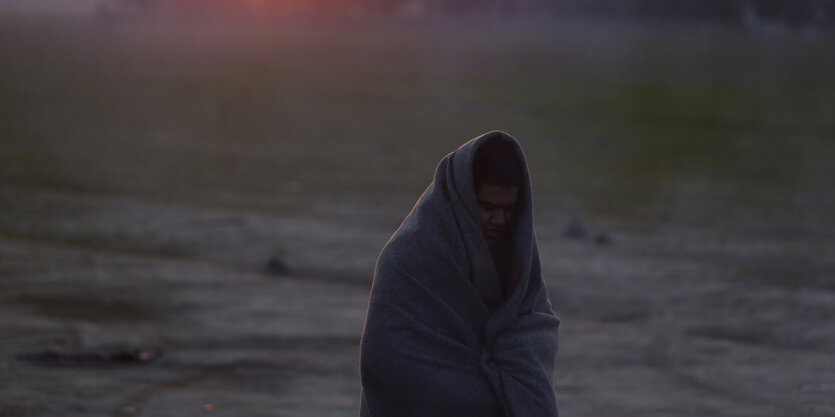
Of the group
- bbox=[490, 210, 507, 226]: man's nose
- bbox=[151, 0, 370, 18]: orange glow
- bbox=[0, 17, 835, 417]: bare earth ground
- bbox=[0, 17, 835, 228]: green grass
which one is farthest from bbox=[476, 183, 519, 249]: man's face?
bbox=[151, 0, 370, 18]: orange glow

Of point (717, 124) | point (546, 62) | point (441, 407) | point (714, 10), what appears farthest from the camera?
point (714, 10)

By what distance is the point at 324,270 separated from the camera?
802 centimetres

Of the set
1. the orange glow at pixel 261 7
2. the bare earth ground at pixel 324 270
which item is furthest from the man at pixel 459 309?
the orange glow at pixel 261 7

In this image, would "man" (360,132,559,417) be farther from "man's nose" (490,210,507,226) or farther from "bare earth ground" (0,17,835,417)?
"bare earth ground" (0,17,835,417)

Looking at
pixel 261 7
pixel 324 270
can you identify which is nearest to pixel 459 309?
pixel 324 270

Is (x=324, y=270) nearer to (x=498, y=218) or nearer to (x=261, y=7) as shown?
(x=498, y=218)

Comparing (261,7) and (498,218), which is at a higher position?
(261,7)

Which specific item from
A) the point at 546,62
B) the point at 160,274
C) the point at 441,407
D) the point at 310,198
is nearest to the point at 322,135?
the point at 310,198

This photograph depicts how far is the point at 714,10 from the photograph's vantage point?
6278cm

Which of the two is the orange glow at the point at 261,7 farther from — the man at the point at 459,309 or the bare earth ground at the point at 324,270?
the man at the point at 459,309

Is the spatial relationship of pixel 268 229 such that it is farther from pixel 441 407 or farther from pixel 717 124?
pixel 717 124

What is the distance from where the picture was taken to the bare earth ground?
5.16 meters

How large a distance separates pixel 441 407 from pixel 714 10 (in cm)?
6416

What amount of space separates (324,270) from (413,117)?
1656 centimetres
